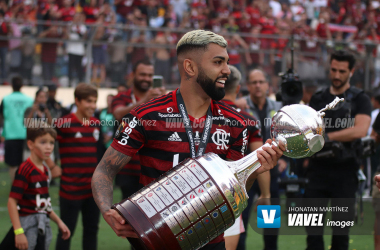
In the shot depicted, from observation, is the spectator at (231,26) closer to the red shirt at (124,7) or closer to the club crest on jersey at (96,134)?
the red shirt at (124,7)

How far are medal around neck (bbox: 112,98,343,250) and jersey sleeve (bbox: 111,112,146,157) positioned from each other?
1.39 ft

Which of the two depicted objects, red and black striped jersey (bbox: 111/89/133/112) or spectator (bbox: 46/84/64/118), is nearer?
red and black striped jersey (bbox: 111/89/133/112)

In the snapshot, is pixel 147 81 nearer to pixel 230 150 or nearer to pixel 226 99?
pixel 226 99

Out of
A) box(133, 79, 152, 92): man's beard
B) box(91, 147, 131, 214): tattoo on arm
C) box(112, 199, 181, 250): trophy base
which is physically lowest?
box(112, 199, 181, 250): trophy base

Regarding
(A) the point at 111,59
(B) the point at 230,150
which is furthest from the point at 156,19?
(B) the point at 230,150

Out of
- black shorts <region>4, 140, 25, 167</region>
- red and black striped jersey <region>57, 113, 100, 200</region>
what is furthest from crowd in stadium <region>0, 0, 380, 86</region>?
red and black striped jersey <region>57, 113, 100, 200</region>

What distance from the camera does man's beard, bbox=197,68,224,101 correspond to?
261 centimetres

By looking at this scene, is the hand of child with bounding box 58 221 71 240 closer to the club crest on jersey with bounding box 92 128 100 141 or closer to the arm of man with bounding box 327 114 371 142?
the club crest on jersey with bounding box 92 128 100 141

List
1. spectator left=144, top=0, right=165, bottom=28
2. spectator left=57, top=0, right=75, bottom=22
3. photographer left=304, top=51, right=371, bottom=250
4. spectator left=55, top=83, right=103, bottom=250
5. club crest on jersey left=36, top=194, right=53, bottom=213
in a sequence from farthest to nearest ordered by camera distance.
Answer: spectator left=144, top=0, right=165, bottom=28 < spectator left=57, top=0, right=75, bottom=22 < spectator left=55, top=83, right=103, bottom=250 < photographer left=304, top=51, right=371, bottom=250 < club crest on jersey left=36, top=194, right=53, bottom=213

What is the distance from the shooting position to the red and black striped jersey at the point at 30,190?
14.1ft

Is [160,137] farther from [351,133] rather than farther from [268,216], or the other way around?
[351,133]

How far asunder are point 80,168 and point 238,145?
2.77 m

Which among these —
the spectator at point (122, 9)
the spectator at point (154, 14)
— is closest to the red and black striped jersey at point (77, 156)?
the spectator at point (122, 9)

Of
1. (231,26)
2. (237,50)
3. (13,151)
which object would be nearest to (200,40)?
(13,151)
